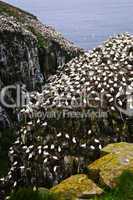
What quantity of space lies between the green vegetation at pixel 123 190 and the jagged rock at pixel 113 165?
1.47ft

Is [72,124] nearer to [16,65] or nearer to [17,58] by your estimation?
[16,65]

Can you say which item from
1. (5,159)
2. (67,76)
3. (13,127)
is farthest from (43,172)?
(13,127)

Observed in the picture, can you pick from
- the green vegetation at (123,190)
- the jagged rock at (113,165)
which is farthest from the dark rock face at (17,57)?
the green vegetation at (123,190)

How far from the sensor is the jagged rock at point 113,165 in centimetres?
1806

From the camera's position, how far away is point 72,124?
74.6 feet

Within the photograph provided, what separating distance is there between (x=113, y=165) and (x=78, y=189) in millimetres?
1252

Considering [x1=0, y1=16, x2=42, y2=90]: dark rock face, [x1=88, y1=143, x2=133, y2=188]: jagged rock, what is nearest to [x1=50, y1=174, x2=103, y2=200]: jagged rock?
[x1=88, y1=143, x2=133, y2=188]: jagged rock

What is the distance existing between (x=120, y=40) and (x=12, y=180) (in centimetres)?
716

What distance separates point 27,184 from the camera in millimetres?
22609

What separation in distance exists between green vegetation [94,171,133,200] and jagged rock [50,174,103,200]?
0.35 metres

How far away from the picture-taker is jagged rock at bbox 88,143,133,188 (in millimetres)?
18062

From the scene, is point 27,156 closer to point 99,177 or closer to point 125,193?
point 99,177

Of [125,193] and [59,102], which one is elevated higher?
[59,102]

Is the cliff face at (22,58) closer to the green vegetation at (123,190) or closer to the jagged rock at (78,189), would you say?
the jagged rock at (78,189)
